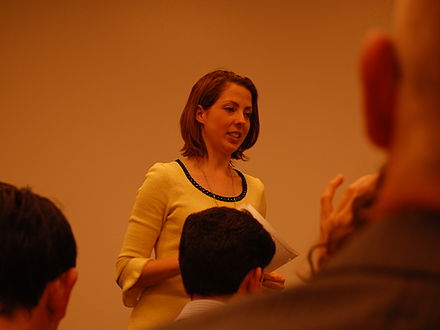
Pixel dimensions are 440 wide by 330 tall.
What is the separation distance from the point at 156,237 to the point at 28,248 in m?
0.85

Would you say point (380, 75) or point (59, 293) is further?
point (59, 293)

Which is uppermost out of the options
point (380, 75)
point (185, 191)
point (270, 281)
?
point (380, 75)

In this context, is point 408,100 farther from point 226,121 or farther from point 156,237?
point 226,121

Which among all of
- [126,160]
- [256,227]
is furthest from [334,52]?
[256,227]

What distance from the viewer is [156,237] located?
74.4 inches

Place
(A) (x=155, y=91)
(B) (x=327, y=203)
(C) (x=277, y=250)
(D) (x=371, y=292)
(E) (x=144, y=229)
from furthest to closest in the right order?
1. (A) (x=155, y=91)
2. (E) (x=144, y=229)
3. (C) (x=277, y=250)
4. (B) (x=327, y=203)
5. (D) (x=371, y=292)

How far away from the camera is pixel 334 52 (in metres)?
3.69

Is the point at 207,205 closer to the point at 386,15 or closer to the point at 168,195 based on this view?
the point at 168,195

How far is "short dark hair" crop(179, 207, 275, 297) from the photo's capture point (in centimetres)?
153

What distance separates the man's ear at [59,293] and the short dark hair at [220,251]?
48cm

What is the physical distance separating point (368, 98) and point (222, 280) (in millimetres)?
1155

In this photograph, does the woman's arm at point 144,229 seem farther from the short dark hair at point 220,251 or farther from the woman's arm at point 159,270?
the short dark hair at point 220,251

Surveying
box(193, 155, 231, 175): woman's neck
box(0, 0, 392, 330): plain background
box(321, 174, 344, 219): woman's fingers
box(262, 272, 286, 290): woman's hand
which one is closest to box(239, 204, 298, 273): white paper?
box(262, 272, 286, 290): woman's hand

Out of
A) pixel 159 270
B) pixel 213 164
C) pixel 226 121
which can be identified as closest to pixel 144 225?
pixel 159 270
